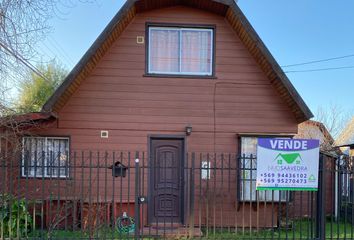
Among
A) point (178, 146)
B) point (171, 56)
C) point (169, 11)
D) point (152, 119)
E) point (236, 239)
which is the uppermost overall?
point (169, 11)

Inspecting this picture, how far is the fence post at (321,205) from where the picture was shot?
24.5 feet

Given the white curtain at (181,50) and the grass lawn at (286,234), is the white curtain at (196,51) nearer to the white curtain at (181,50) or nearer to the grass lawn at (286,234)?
the white curtain at (181,50)

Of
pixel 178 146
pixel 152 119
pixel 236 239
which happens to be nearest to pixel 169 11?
pixel 152 119

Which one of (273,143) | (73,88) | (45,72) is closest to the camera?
(273,143)

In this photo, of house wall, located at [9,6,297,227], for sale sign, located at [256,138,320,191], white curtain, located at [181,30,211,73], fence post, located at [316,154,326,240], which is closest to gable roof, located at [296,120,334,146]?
house wall, located at [9,6,297,227]

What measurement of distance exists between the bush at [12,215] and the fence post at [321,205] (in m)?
5.63

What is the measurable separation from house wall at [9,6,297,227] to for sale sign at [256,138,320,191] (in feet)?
8.91

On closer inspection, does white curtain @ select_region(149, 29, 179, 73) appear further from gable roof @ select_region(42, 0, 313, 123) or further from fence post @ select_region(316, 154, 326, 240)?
fence post @ select_region(316, 154, 326, 240)

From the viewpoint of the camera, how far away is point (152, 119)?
33.7 ft

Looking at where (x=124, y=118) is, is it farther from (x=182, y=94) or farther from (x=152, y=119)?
(x=182, y=94)

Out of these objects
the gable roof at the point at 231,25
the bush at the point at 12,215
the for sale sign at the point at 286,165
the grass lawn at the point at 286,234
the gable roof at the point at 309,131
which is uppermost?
the gable roof at the point at 231,25

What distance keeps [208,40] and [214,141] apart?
2.73 meters

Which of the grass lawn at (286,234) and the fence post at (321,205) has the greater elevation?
the fence post at (321,205)

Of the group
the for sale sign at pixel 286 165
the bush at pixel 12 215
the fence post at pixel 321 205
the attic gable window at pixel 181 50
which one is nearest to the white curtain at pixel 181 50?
the attic gable window at pixel 181 50
